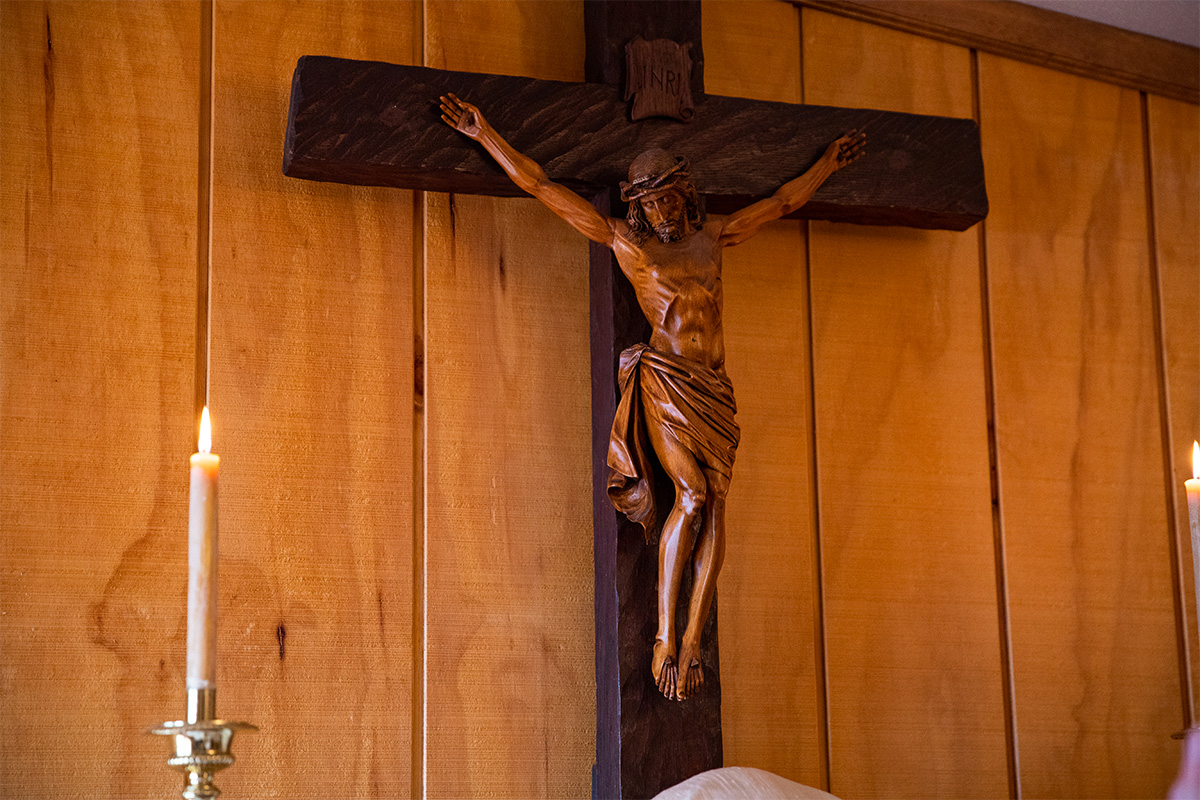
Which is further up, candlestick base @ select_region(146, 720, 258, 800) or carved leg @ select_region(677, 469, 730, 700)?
carved leg @ select_region(677, 469, 730, 700)

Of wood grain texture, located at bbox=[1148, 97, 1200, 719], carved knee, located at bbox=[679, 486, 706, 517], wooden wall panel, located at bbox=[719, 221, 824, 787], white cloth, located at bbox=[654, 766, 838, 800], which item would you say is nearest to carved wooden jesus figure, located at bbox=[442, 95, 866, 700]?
carved knee, located at bbox=[679, 486, 706, 517]

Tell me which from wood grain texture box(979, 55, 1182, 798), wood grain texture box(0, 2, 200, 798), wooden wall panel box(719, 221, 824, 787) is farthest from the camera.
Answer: wood grain texture box(979, 55, 1182, 798)

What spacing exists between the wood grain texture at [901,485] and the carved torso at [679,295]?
418mm

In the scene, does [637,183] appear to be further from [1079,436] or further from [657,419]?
[1079,436]

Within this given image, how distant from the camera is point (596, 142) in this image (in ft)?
6.18

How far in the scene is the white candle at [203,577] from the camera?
108cm

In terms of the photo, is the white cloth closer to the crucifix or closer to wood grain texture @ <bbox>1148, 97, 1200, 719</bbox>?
the crucifix

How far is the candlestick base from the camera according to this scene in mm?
1052

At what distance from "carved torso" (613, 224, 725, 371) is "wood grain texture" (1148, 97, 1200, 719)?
3.49 ft

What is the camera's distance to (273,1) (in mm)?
1981

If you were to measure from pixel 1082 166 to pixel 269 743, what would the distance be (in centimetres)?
176

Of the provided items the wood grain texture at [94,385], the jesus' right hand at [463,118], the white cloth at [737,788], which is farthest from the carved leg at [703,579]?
the wood grain texture at [94,385]

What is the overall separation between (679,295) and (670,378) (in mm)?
122

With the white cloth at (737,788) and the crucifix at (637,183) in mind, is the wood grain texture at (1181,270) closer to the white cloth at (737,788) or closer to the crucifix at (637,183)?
the crucifix at (637,183)
